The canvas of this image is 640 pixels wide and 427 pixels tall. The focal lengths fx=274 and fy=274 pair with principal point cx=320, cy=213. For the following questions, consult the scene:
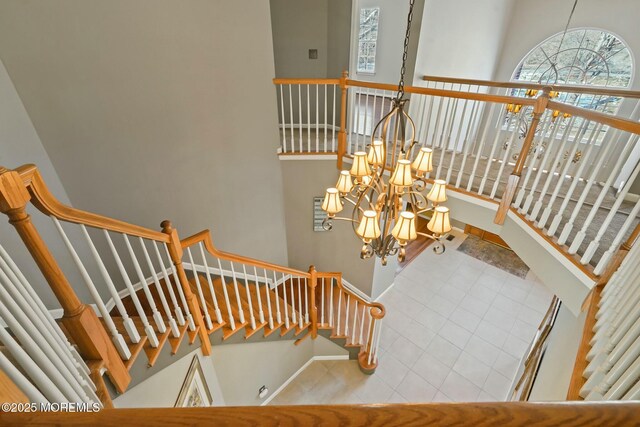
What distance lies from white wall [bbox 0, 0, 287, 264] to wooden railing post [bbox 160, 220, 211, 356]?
126cm

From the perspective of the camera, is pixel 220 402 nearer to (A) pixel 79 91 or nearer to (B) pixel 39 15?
(A) pixel 79 91

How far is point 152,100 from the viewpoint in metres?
2.57

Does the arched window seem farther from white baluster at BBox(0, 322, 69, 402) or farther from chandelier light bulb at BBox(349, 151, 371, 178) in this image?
white baluster at BBox(0, 322, 69, 402)

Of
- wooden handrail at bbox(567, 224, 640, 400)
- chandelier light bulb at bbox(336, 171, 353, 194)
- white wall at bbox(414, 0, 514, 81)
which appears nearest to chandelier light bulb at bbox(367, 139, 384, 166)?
chandelier light bulb at bbox(336, 171, 353, 194)

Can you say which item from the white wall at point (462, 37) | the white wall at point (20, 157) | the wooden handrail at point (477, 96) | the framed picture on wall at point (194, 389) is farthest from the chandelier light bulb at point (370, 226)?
the white wall at point (462, 37)

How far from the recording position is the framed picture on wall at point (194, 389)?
2.04 m

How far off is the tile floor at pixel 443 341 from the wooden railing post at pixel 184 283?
6.18 ft

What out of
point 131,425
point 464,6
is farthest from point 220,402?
point 464,6

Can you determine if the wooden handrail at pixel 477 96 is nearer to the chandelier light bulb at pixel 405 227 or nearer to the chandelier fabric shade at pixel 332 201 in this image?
the chandelier light bulb at pixel 405 227

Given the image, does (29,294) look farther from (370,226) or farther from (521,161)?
(521,161)

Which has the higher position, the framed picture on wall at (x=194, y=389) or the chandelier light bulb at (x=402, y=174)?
the chandelier light bulb at (x=402, y=174)

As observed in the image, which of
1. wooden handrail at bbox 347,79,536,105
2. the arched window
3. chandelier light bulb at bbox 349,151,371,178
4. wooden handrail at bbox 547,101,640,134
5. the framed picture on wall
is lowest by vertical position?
the framed picture on wall

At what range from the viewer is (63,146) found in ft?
7.59

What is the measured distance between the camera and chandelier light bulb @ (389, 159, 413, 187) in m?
1.69
